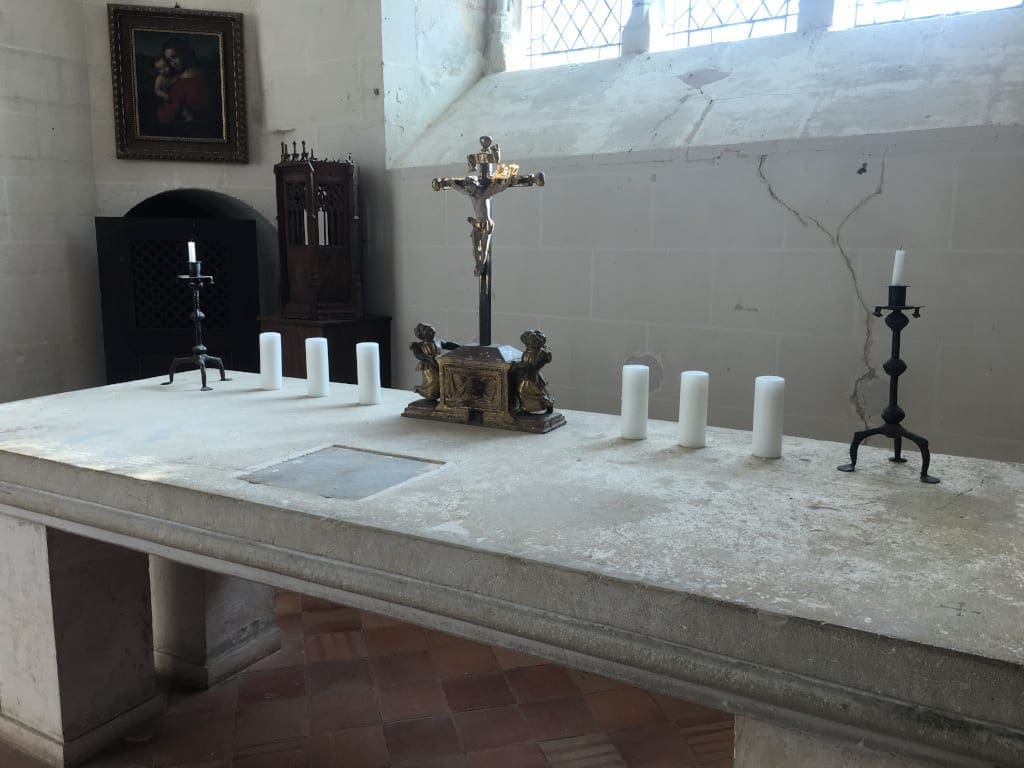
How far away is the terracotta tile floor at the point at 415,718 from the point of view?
2.51 metres

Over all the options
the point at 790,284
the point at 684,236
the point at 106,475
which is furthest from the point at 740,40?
the point at 106,475

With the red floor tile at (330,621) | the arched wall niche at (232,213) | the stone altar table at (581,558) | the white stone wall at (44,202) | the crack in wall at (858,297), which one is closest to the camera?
the stone altar table at (581,558)

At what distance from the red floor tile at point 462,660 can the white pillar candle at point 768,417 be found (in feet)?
4.77

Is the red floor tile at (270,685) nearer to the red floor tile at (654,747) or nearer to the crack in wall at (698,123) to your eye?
the red floor tile at (654,747)

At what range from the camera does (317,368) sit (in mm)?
2928

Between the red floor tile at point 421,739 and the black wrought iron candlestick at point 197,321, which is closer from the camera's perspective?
the red floor tile at point 421,739

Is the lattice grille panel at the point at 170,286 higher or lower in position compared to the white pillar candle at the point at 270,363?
higher

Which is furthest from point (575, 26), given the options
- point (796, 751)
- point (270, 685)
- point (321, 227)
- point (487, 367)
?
point (796, 751)

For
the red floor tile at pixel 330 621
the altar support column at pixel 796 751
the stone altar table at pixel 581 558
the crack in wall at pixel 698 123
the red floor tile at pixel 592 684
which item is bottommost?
the red floor tile at pixel 592 684

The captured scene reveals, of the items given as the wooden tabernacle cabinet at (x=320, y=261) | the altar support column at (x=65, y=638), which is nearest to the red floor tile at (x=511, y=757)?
the altar support column at (x=65, y=638)

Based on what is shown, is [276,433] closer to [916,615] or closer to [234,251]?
[916,615]

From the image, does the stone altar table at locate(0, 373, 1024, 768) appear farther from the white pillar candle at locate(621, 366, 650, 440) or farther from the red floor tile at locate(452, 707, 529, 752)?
the red floor tile at locate(452, 707, 529, 752)

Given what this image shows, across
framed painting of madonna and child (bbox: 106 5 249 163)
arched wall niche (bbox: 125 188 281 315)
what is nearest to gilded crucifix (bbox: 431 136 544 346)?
arched wall niche (bbox: 125 188 281 315)

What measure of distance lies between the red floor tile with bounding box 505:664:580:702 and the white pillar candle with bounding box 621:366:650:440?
110 centimetres
